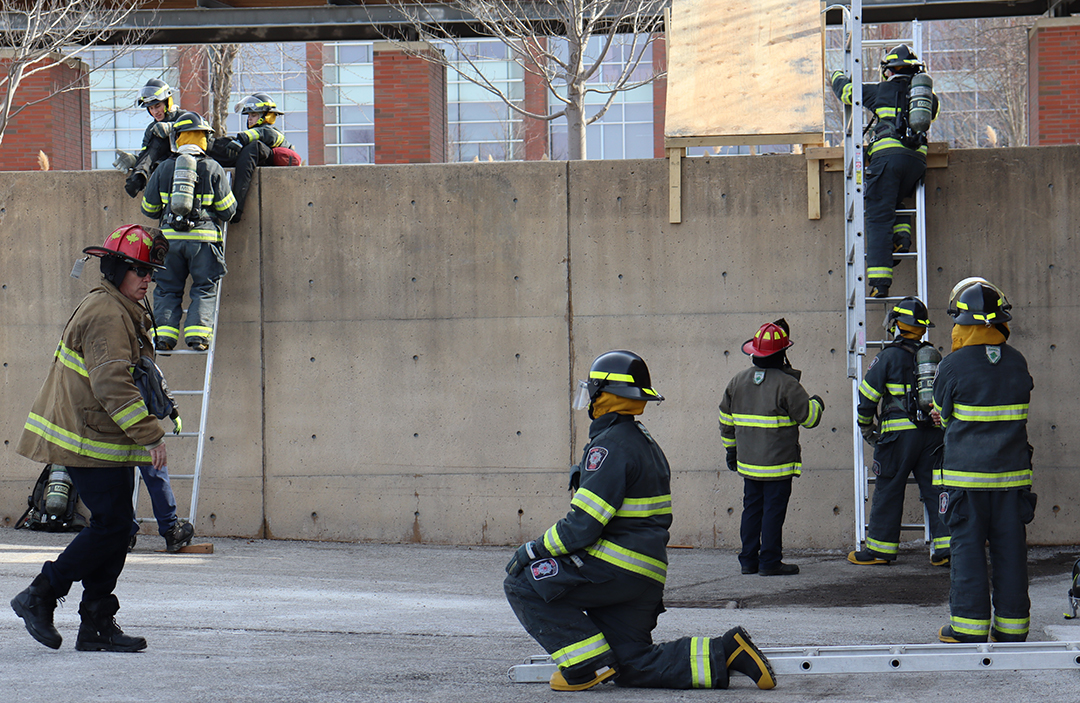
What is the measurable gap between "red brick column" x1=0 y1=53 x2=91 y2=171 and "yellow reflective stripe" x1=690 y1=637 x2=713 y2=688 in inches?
486

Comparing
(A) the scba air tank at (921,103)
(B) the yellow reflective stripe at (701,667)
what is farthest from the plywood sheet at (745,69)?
(B) the yellow reflective stripe at (701,667)

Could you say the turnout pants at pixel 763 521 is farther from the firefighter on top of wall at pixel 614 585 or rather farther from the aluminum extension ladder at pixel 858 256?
the firefighter on top of wall at pixel 614 585

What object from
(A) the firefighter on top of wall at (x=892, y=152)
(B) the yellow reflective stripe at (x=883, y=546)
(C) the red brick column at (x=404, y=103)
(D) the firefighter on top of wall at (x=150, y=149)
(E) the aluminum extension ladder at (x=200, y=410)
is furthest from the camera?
(C) the red brick column at (x=404, y=103)

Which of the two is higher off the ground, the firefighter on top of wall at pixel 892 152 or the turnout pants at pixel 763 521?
the firefighter on top of wall at pixel 892 152

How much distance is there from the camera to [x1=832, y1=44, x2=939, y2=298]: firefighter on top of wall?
27.6ft

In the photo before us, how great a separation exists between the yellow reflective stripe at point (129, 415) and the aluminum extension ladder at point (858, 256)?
16.9ft

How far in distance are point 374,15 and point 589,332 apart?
7.20 m

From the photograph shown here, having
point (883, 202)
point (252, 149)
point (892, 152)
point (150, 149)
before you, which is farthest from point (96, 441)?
point (892, 152)

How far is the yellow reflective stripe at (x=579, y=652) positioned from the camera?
167 inches

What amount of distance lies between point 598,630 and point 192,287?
18.4 ft

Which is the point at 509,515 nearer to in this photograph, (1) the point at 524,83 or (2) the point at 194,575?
(2) the point at 194,575

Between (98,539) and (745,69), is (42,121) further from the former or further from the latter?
(98,539)

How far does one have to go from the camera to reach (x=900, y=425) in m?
7.82

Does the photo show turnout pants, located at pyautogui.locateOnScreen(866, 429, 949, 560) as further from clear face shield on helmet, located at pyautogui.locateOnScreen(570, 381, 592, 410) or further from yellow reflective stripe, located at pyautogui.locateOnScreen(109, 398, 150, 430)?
yellow reflective stripe, located at pyautogui.locateOnScreen(109, 398, 150, 430)
